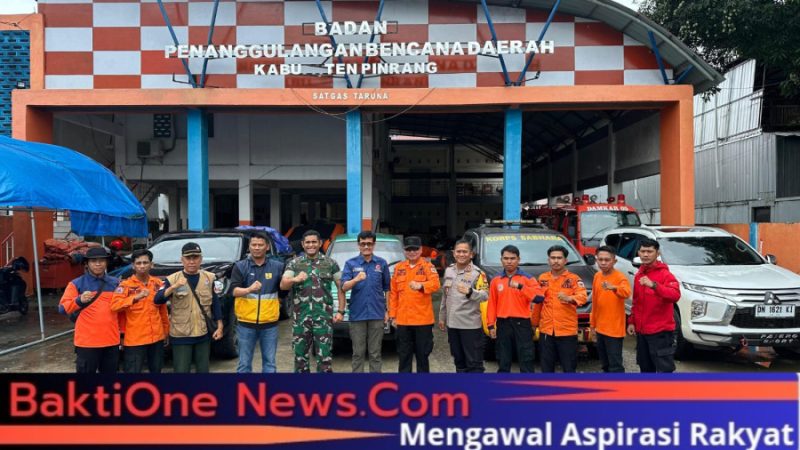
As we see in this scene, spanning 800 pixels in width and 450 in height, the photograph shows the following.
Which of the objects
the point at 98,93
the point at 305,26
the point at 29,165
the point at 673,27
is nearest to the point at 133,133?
the point at 98,93

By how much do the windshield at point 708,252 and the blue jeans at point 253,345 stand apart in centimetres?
510

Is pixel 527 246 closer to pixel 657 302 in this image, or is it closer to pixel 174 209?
pixel 657 302

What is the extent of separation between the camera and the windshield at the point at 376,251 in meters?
7.18

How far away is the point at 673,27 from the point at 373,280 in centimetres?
1139

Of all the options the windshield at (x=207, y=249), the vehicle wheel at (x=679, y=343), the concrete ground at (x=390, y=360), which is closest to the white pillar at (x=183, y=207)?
the concrete ground at (x=390, y=360)

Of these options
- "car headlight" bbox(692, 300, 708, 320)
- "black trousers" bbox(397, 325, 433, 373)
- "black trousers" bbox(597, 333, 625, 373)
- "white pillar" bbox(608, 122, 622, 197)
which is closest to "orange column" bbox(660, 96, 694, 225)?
"white pillar" bbox(608, 122, 622, 197)

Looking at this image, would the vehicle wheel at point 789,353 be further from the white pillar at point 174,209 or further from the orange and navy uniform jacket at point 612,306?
the white pillar at point 174,209

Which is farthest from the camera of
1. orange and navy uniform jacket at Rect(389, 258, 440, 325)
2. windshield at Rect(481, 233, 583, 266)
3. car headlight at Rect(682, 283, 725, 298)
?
windshield at Rect(481, 233, 583, 266)

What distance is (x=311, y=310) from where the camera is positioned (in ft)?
14.1

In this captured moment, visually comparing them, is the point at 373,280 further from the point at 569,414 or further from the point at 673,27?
the point at 673,27

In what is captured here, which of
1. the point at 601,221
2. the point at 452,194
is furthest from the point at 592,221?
the point at 452,194

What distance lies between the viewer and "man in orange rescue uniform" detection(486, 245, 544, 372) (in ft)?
14.2

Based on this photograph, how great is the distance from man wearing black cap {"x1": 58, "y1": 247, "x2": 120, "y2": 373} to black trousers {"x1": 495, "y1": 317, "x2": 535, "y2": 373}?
330 centimetres

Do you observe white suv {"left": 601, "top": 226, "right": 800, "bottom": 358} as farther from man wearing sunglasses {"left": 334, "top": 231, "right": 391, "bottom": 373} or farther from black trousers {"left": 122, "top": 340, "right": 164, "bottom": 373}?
black trousers {"left": 122, "top": 340, "right": 164, "bottom": 373}
